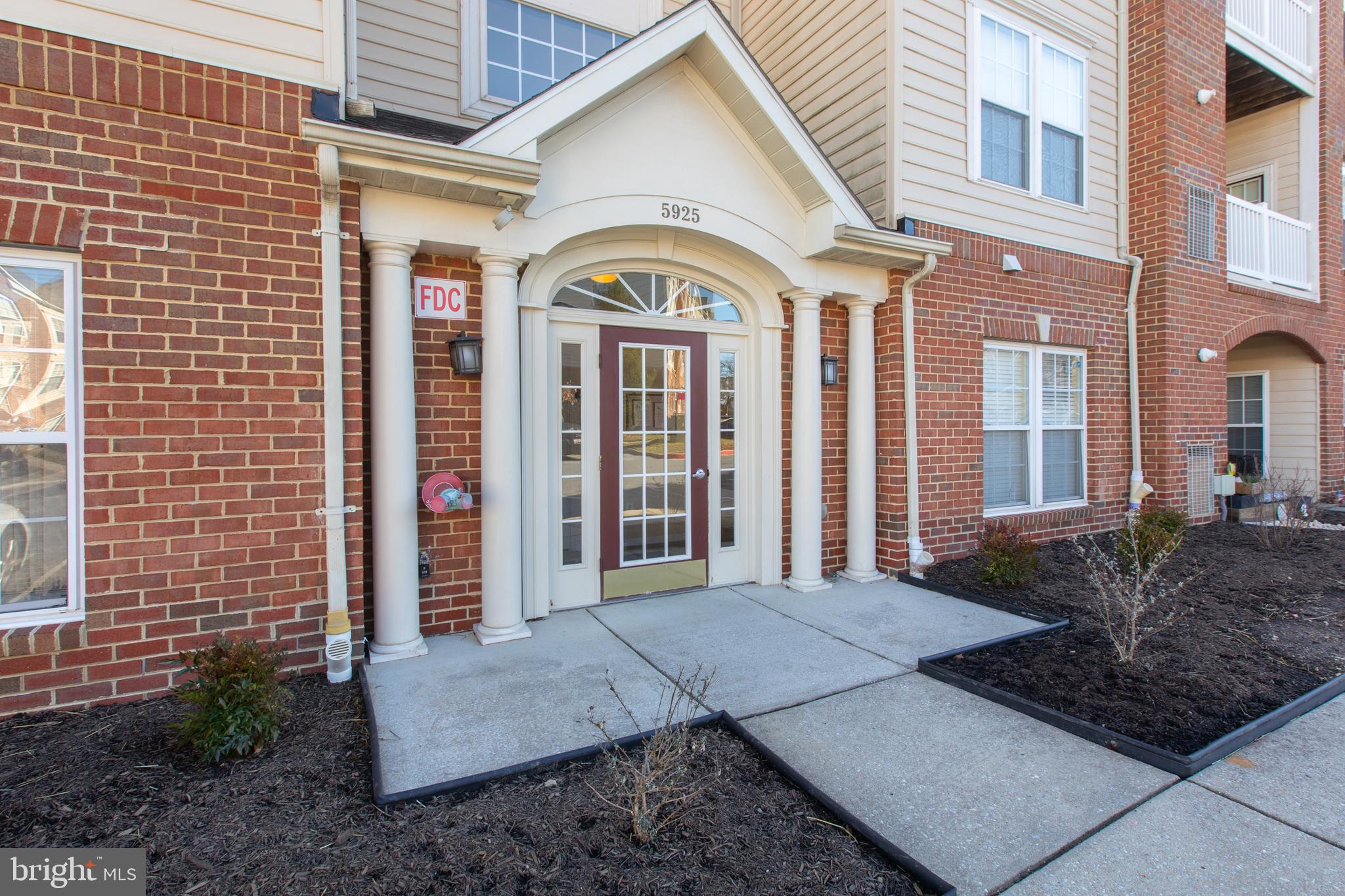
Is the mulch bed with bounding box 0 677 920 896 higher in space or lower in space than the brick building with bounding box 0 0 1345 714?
lower

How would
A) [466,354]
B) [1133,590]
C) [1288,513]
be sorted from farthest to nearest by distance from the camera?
[1288,513], [1133,590], [466,354]

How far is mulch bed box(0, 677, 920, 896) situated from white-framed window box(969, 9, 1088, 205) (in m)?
6.14

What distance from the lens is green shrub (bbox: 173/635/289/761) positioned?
2684 millimetres

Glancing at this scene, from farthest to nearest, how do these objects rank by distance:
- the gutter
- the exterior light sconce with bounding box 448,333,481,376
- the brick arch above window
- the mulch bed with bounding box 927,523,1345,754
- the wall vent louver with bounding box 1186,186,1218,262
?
the brick arch above window < the wall vent louver with bounding box 1186,186,1218,262 < the exterior light sconce with bounding box 448,333,481,376 < the gutter < the mulch bed with bounding box 927,523,1345,754

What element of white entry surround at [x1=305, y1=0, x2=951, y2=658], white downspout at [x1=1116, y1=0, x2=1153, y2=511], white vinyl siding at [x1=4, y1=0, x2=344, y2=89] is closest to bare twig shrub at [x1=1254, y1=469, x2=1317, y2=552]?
white downspout at [x1=1116, y1=0, x2=1153, y2=511]

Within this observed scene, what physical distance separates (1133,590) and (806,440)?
9.25 ft

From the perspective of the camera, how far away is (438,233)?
3.98 m

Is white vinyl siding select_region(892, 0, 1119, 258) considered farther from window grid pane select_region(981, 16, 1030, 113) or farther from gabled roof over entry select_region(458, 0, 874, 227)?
gabled roof over entry select_region(458, 0, 874, 227)

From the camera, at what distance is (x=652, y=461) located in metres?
5.18

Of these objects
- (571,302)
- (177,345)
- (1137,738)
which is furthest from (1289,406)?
(177,345)

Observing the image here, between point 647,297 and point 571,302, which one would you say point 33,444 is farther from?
point 647,297

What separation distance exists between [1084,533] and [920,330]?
3.34 meters

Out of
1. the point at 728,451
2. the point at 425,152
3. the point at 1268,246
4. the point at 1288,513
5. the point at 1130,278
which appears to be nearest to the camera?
the point at 425,152

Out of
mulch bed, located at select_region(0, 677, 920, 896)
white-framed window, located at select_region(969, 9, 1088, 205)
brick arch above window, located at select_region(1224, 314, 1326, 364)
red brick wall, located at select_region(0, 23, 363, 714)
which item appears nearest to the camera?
mulch bed, located at select_region(0, 677, 920, 896)
